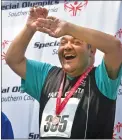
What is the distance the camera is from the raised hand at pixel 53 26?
146 cm

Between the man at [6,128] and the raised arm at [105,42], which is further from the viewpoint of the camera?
the man at [6,128]

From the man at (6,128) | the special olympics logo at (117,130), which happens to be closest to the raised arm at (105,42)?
the special olympics logo at (117,130)

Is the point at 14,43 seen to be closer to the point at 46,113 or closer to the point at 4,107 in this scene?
the point at 46,113

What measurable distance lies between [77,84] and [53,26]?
287 millimetres

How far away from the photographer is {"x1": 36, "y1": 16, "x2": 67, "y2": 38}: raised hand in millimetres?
1458

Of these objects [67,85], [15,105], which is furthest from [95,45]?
[15,105]

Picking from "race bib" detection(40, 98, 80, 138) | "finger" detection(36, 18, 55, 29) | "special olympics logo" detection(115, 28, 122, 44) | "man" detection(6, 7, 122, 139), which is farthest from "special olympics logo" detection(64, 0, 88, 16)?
"race bib" detection(40, 98, 80, 138)

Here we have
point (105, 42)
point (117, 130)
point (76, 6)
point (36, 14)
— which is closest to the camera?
point (105, 42)

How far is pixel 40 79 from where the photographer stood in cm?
168

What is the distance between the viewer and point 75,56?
162cm

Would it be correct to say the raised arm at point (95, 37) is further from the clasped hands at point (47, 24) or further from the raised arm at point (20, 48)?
the raised arm at point (20, 48)

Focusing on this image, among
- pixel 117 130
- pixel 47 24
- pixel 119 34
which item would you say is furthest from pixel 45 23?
pixel 117 130

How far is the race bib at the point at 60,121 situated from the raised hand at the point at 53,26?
0.31 metres

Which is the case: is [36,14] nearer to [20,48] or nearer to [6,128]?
[20,48]
